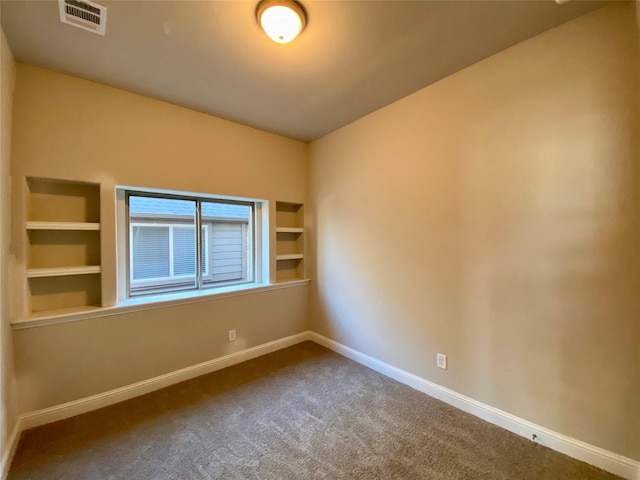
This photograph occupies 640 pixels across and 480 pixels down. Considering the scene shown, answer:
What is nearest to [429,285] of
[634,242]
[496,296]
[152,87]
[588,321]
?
[496,296]

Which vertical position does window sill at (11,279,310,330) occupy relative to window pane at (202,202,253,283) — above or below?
below

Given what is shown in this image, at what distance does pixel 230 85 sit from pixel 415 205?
1947 millimetres

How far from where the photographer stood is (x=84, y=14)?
5.20 feet

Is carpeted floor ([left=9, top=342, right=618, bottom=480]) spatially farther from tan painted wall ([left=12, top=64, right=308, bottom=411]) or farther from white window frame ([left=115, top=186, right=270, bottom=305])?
white window frame ([left=115, top=186, right=270, bottom=305])

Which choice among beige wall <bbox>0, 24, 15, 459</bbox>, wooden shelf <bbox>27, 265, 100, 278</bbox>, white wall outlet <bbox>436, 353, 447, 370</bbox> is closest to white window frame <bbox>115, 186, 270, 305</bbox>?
wooden shelf <bbox>27, 265, 100, 278</bbox>

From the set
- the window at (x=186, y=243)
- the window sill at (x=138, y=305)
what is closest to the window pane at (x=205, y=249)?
the window at (x=186, y=243)

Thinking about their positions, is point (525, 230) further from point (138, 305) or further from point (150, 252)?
point (150, 252)

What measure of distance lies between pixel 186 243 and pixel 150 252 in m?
0.37

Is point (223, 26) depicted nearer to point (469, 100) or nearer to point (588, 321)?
point (469, 100)

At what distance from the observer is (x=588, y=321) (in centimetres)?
163

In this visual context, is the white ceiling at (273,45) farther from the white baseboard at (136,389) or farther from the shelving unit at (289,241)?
the white baseboard at (136,389)

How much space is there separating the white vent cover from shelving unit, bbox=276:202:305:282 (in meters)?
2.28

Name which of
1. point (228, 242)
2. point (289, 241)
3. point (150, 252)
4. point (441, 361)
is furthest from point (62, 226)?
point (441, 361)

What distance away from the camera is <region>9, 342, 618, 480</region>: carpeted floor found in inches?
63.2
